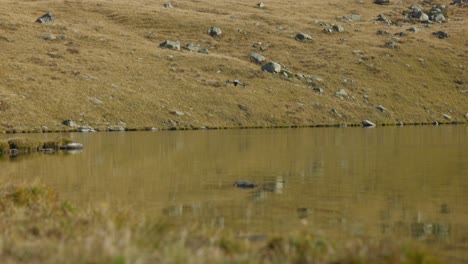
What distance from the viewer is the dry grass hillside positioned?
9294cm

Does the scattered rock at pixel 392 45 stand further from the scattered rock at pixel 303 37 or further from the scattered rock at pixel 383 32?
the scattered rock at pixel 303 37

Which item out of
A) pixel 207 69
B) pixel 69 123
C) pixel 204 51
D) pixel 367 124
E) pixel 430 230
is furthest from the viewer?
pixel 204 51

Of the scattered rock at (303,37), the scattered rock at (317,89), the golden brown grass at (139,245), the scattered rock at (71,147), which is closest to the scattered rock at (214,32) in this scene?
the scattered rock at (303,37)

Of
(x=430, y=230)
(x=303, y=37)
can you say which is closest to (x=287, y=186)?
(x=430, y=230)

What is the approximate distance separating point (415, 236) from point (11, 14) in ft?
415

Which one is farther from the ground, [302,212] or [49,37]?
[302,212]

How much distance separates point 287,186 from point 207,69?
86.3 metres

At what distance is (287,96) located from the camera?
351 ft

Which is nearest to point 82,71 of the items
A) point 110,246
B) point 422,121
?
point 422,121

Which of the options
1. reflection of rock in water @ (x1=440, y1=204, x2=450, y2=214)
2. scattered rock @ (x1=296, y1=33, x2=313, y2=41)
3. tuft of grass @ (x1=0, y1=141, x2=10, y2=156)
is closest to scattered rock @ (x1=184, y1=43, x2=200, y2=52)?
scattered rock @ (x1=296, y1=33, x2=313, y2=41)

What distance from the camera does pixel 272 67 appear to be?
118 meters

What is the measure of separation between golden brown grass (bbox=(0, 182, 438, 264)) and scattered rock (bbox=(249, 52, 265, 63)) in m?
106

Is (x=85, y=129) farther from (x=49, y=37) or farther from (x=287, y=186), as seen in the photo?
(x=287, y=186)

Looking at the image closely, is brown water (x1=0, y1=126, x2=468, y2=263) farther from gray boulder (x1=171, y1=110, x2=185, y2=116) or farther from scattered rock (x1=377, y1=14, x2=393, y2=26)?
scattered rock (x1=377, y1=14, x2=393, y2=26)
